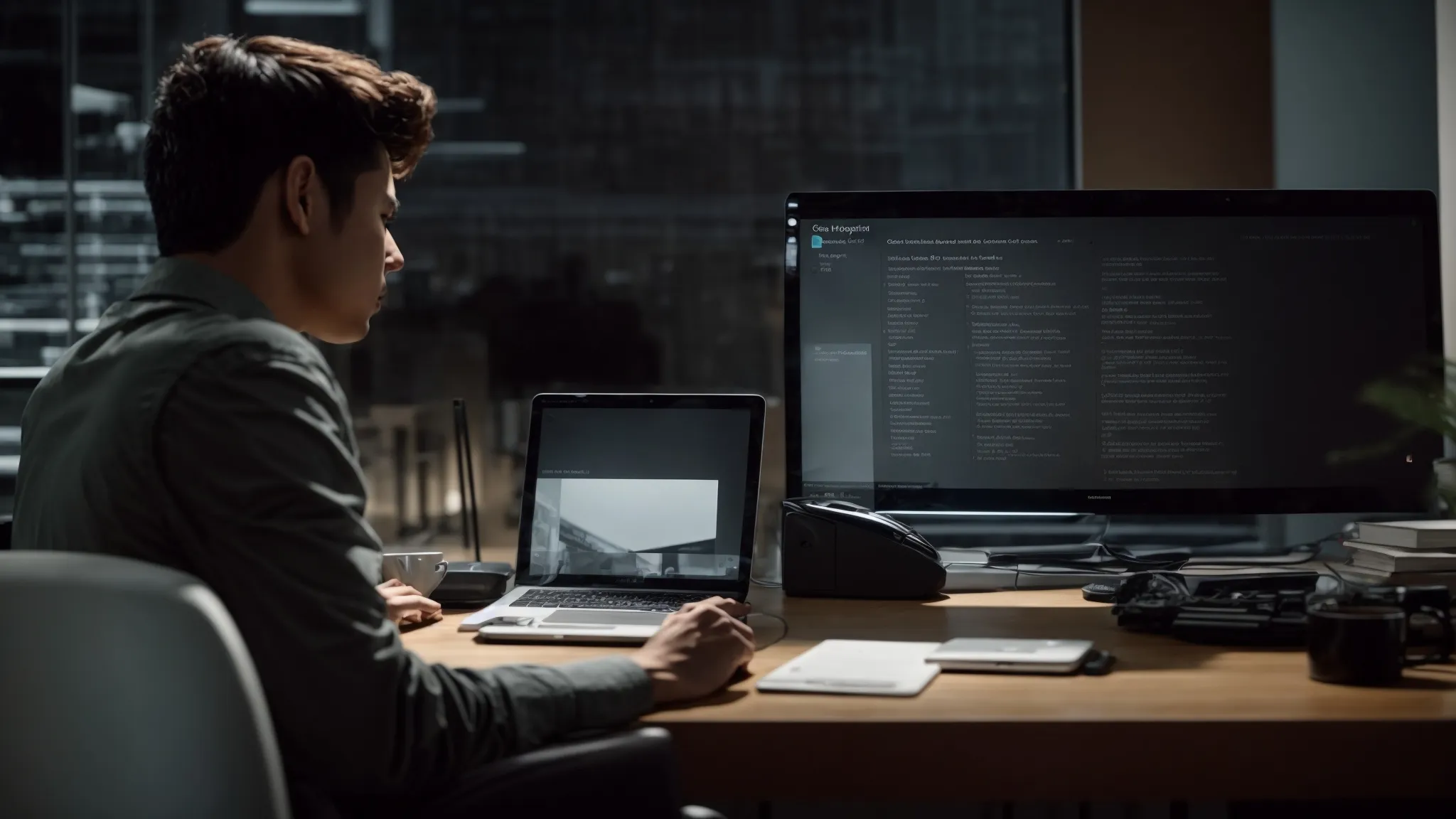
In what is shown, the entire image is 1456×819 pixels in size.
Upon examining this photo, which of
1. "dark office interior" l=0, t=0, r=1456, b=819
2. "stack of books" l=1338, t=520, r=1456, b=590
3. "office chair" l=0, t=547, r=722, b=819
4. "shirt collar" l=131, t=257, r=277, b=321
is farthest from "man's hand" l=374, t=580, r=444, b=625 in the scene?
"stack of books" l=1338, t=520, r=1456, b=590

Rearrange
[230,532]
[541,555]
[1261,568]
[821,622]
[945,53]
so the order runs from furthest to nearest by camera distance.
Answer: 1. [945,53]
2. [1261,568]
3. [541,555]
4. [821,622]
5. [230,532]

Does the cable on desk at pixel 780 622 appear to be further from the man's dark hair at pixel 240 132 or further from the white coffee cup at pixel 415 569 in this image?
the man's dark hair at pixel 240 132

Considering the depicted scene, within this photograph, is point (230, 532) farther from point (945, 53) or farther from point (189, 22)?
point (189, 22)

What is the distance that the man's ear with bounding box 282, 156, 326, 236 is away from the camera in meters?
1.05

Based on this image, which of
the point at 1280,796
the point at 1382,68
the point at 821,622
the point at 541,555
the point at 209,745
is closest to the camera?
the point at 209,745

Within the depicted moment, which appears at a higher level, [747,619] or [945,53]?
[945,53]

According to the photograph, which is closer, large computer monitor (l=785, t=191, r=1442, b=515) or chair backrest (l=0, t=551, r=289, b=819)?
chair backrest (l=0, t=551, r=289, b=819)

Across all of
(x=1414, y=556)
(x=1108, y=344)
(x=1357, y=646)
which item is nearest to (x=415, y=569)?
(x=1108, y=344)

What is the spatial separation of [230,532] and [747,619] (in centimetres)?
75

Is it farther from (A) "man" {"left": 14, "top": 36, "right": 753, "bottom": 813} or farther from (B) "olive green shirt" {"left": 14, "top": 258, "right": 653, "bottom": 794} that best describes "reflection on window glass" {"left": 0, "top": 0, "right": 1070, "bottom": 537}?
(B) "olive green shirt" {"left": 14, "top": 258, "right": 653, "bottom": 794}

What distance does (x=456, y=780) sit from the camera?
908mm

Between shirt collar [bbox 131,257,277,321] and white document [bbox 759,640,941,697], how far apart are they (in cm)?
59

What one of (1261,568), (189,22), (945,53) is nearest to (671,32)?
(945,53)

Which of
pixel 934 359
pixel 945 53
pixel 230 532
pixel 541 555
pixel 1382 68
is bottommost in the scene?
pixel 541 555
